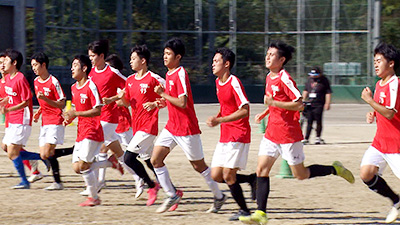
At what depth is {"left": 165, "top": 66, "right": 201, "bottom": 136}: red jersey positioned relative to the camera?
8977 mm

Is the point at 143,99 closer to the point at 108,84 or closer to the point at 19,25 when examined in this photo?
the point at 108,84

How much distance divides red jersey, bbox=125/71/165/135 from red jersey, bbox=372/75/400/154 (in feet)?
8.87

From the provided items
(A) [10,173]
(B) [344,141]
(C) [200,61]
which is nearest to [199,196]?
(A) [10,173]

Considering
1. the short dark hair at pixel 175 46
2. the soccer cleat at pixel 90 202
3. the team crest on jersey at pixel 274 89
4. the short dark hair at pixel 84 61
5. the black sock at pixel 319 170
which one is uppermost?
the short dark hair at pixel 175 46

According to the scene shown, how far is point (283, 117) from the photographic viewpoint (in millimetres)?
8320

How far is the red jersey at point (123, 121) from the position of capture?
10977 mm

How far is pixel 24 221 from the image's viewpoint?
8.53 m

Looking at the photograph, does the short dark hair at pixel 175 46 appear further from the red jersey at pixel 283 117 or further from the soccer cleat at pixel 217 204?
the soccer cleat at pixel 217 204

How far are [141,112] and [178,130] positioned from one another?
0.87m

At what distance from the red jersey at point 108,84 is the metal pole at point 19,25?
73.3 feet

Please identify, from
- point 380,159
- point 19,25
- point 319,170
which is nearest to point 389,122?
point 380,159

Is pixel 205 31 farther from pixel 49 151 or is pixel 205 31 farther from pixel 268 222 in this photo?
pixel 268 222

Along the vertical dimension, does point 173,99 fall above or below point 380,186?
above

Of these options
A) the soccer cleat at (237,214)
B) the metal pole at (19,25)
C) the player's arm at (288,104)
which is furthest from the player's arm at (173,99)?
the metal pole at (19,25)
